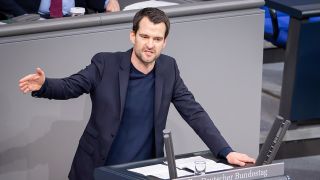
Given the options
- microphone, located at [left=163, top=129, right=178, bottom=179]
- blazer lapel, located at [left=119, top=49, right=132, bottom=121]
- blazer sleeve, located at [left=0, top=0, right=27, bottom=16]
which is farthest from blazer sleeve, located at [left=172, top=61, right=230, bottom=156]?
blazer sleeve, located at [left=0, top=0, right=27, bottom=16]

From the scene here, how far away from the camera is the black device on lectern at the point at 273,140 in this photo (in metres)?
2.89

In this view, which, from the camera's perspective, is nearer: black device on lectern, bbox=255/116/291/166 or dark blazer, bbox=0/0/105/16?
black device on lectern, bbox=255/116/291/166

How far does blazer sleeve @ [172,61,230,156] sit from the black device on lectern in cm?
42

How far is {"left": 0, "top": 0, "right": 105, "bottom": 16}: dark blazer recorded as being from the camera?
18.4 feet

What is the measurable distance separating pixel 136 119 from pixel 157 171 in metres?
0.59

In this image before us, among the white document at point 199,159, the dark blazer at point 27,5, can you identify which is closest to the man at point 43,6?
the dark blazer at point 27,5

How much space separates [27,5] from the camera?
585cm

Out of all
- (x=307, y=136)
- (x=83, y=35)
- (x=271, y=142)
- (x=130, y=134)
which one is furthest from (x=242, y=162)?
(x=307, y=136)

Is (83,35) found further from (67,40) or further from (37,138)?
(37,138)

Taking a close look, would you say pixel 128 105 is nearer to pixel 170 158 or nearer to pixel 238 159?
pixel 238 159

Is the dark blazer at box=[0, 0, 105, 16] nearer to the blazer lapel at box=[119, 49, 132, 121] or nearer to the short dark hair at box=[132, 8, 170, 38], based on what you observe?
the blazer lapel at box=[119, 49, 132, 121]

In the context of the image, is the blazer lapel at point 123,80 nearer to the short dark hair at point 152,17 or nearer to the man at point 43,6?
the short dark hair at point 152,17

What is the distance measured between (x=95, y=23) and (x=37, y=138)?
74 cm

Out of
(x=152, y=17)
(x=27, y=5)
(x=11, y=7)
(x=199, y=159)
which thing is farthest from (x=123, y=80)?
(x=27, y=5)
